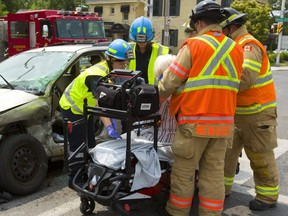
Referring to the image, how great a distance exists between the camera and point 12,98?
4262 millimetres

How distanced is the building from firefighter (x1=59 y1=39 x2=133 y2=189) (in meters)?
32.4

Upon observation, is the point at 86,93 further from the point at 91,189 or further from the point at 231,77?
the point at 231,77

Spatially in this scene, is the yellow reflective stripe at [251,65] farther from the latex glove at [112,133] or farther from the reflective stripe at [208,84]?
the latex glove at [112,133]

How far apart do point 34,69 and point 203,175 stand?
9.30 feet

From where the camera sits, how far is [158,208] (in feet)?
12.0

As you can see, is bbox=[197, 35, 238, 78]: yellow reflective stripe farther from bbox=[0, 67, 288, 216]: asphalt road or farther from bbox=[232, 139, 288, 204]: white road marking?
bbox=[232, 139, 288, 204]: white road marking

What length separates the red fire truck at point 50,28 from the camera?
12.9 meters

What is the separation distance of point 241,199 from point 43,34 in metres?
10.4

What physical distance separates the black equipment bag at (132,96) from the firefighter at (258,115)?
37.2 inches

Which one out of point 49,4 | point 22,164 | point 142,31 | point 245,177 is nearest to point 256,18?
point 49,4

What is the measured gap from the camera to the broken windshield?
4.74m

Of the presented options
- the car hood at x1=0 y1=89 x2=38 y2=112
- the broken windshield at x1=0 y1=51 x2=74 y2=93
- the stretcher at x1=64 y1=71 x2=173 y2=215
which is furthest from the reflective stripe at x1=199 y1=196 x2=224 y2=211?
the broken windshield at x1=0 y1=51 x2=74 y2=93

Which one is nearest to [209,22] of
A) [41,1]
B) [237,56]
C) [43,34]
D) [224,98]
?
[237,56]

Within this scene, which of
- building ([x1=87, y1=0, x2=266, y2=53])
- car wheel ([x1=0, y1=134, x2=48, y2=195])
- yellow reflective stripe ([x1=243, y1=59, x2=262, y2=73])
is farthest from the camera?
building ([x1=87, y1=0, x2=266, y2=53])
